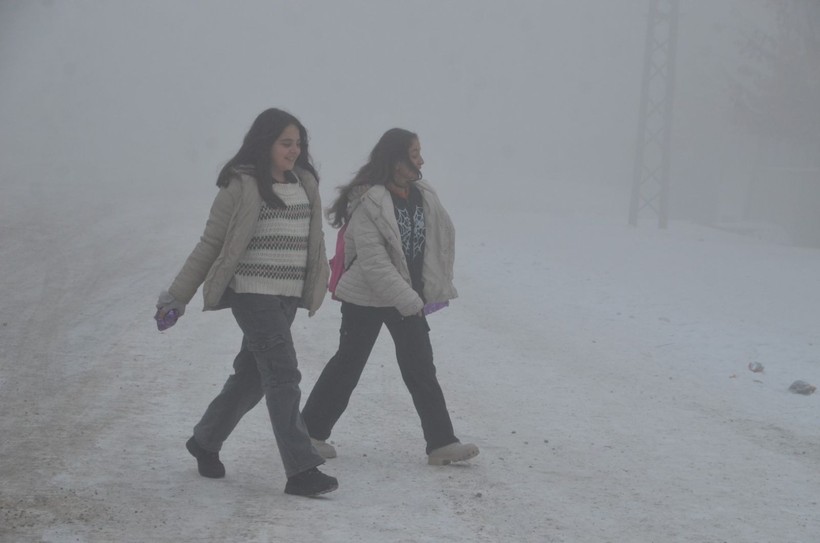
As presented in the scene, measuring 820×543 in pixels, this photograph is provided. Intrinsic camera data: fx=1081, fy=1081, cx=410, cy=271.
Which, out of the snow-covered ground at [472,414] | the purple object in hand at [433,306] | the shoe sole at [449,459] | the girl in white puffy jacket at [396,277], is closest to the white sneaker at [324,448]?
the girl in white puffy jacket at [396,277]

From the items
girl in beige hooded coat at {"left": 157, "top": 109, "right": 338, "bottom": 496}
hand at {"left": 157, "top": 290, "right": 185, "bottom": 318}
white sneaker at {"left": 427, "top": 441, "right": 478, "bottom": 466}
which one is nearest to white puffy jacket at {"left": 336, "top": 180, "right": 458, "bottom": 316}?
girl in beige hooded coat at {"left": 157, "top": 109, "right": 338, "bottom": 496}

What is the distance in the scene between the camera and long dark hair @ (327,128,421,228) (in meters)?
5.95

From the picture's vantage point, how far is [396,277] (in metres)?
5.79

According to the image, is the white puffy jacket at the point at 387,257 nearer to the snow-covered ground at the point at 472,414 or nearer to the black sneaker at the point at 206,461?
the snow-covered ground at the point at 472,414

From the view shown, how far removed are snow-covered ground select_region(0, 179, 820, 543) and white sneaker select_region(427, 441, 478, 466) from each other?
7 centimetres

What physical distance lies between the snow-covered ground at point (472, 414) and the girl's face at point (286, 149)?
162 centimetres

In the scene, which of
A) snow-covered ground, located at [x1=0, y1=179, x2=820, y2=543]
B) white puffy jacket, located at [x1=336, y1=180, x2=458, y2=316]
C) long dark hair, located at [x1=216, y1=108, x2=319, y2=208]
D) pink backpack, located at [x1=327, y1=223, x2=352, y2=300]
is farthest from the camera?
pink backpack, located at [x1=327, y1=223, x2=352, y2=300]

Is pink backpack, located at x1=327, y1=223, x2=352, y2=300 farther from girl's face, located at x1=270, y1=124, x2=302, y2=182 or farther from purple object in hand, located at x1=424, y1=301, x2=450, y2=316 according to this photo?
girl's face, located at x1=270, y1=124, x2=302, y2=182

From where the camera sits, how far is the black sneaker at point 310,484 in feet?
17.1

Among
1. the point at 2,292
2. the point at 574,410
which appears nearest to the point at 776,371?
the point at 574,410

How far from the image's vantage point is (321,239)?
213 inches

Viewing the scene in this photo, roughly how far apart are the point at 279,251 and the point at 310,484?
1.14 metres

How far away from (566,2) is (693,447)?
93065mm

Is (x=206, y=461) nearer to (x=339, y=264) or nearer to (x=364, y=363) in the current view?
(x=364, y=363)
